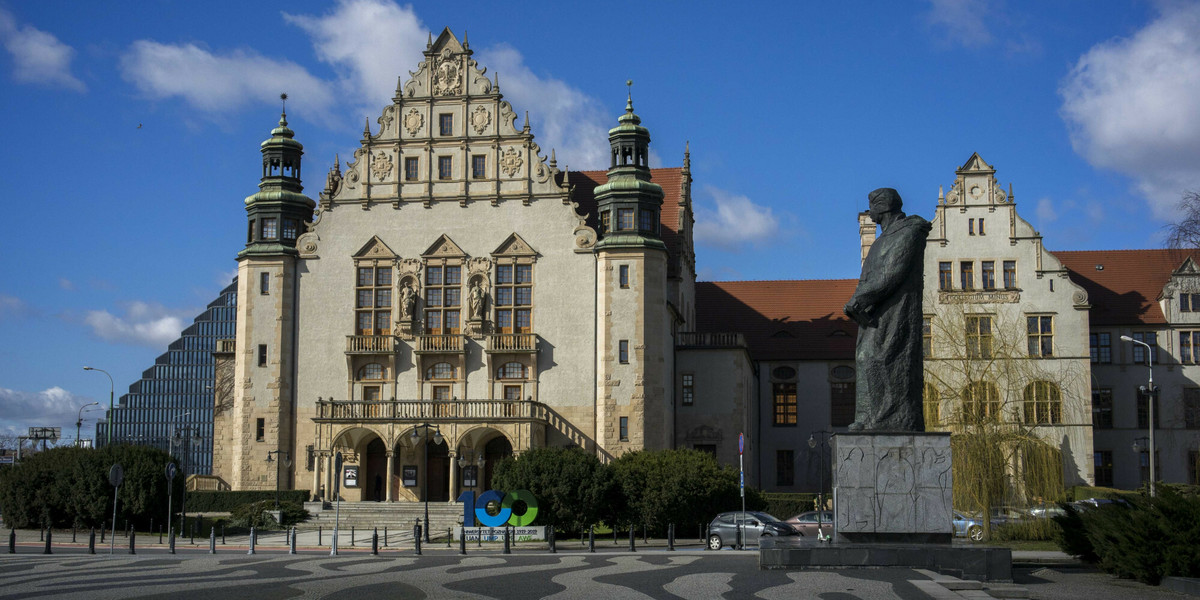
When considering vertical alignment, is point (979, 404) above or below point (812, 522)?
above

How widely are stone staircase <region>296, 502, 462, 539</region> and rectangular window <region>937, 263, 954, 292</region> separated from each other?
86.3 feet

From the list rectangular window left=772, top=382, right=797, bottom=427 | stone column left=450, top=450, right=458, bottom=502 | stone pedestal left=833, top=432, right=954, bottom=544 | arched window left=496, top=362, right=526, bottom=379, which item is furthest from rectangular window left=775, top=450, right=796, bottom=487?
stone pedestal left=833, top=432, right=954, bottom=544

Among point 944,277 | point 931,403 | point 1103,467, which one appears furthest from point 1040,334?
point 931,403

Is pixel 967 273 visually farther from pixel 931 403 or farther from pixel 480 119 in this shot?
pixel 480 119

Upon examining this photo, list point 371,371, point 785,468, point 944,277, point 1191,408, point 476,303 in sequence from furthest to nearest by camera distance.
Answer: point 785,468, point 1191,408, point 944,277, point 371,371, point 476,303

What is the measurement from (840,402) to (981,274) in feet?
30.8

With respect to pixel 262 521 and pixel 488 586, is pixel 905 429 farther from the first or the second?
pixel 262 521

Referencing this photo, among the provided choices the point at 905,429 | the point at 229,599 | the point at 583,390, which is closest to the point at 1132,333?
the point at 583,390

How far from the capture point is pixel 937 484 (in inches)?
760

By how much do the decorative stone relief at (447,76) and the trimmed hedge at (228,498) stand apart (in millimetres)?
18118

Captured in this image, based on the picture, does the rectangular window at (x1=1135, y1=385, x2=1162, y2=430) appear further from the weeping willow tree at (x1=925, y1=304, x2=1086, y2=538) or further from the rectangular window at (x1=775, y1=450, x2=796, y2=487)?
the weeping willow tree at (x1=925, y1=304, x2=1086, y2=538)

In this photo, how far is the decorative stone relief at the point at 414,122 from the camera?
55.4 meters

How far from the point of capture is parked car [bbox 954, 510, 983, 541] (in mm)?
36309

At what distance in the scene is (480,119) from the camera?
5516 centimetres
